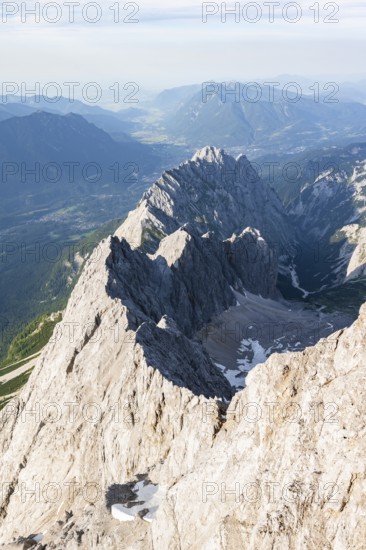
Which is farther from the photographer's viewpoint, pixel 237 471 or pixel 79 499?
pixel 79 499


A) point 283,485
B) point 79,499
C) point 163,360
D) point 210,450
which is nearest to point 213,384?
point 163,360

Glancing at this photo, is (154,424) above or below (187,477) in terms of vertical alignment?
below

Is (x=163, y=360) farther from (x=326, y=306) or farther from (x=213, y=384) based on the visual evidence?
(x=326, y=306)

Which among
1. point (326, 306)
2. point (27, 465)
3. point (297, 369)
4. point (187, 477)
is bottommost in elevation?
point (326, 306)

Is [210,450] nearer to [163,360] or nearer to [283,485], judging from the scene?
[283,485]

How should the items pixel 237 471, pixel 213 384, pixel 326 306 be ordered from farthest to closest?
pixel 326 306 → pixel 213 384 → pixel 237 471

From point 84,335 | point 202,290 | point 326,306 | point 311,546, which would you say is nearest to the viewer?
point 311,546

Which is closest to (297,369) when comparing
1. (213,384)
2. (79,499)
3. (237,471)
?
(237,471)
